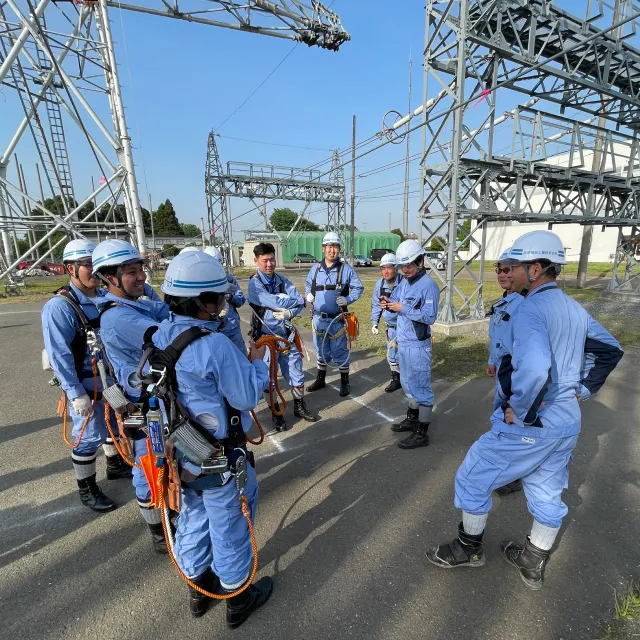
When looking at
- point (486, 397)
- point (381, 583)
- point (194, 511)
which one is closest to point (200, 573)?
point (194, 511)

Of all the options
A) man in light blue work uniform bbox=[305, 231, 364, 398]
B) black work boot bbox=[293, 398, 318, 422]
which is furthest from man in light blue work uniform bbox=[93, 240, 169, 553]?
man in light blue work uniform bbox=[305, 231, 364, 398]

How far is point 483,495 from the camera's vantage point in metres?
2.25

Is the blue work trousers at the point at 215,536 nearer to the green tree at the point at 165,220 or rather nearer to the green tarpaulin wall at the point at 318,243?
the green tarpaulin wall at the point at 318,243

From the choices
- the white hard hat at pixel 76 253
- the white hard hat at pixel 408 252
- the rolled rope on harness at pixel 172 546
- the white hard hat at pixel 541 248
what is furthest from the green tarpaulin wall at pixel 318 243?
the rolled rope on harness at pixel 172 546

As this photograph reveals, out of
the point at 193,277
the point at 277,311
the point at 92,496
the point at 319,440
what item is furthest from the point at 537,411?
the point at 92,496

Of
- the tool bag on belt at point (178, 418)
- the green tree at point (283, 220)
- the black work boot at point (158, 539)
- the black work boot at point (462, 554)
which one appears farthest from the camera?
the green tree at point (283, 220)

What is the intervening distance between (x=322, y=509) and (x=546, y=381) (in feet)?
6.79

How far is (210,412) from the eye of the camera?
6.06 feet

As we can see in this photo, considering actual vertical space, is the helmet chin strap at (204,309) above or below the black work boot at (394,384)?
above

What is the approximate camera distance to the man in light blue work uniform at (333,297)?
5.44 metres

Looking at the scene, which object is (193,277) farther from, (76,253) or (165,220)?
(165,220)

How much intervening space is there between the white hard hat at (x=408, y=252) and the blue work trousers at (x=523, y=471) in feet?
7.36

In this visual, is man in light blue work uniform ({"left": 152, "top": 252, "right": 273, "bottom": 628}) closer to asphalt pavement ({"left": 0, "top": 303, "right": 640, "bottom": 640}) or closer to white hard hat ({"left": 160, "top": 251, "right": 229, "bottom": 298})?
white hard hat ({"left": 160, "top": 251, "right": 229, "bottom": 298})

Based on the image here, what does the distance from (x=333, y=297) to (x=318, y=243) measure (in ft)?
136
